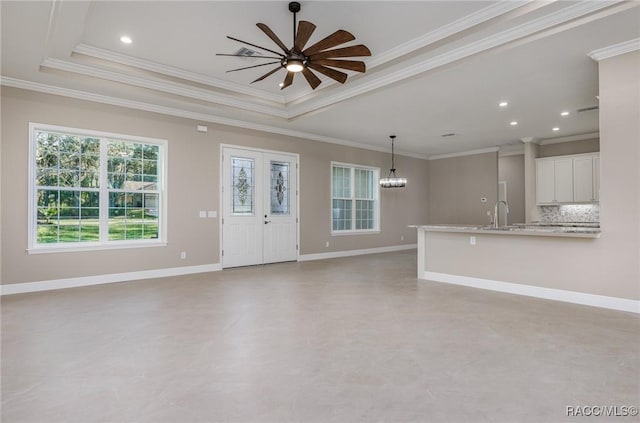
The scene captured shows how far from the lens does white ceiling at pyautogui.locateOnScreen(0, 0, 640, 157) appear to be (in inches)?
138

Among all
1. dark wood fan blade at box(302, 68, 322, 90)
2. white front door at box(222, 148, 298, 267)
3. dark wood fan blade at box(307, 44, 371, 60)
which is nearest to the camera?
dark wood fan blade at box(307, 44, 371, 60)

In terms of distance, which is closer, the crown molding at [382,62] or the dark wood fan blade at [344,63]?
the crown molding at [382,62]

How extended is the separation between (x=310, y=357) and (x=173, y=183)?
4476 millimetres

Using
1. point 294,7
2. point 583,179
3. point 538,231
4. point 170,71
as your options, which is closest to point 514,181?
point 583,179

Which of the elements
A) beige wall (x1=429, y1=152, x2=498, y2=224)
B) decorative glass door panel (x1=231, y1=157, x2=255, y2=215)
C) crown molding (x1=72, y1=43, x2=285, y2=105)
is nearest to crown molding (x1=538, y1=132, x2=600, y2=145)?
beige wall (x1=429, y1=152, x2=498, y2=224)

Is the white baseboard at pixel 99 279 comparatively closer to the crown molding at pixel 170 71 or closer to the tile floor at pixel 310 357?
the tile floor at pixel 310 357

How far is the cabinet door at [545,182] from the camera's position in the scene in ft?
26.8

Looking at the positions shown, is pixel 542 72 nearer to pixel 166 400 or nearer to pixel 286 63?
pixel 286 63

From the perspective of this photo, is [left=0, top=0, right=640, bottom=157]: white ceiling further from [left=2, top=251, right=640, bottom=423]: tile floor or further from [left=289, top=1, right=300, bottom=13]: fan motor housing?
[left=2, top=251, right=640, bottom=423]: tile floor

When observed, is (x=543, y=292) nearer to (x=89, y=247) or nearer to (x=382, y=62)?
(x=382, y=62)

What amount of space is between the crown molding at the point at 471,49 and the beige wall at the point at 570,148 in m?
5.84

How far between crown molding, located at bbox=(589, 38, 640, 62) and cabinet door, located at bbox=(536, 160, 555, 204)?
15.8 feet

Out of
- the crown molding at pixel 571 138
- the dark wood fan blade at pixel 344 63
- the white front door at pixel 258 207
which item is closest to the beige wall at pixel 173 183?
the white front door at pixel 258 207

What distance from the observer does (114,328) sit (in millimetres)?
3309
